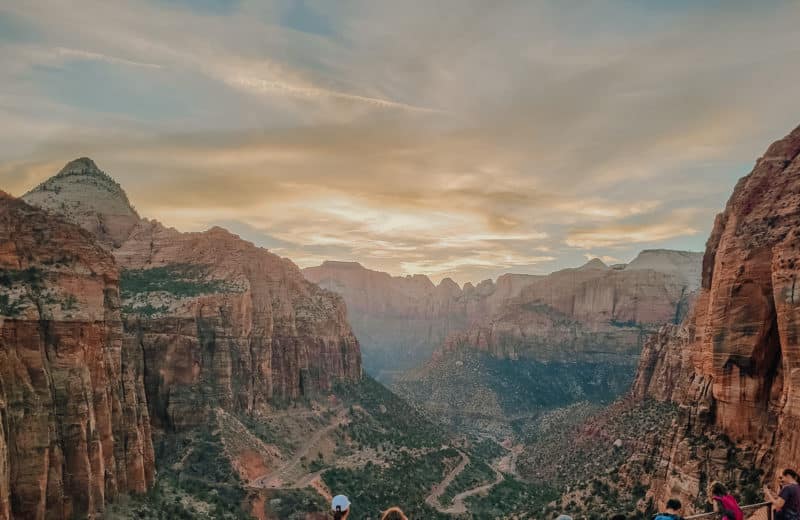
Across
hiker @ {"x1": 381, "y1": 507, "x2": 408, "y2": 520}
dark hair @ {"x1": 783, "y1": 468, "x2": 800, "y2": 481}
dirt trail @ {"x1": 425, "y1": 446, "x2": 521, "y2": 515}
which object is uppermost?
dark hair @ {"x1": 783, "y1": 468, "x2": 800, "y2": 481}

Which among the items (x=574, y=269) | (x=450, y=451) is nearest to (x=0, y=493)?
(x=450, y=451)

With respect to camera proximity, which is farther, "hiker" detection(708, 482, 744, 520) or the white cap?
"hiker" detection(708, 482, 744, 520)

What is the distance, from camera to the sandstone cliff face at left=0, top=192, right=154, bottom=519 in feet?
119

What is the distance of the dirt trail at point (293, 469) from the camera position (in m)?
66.6

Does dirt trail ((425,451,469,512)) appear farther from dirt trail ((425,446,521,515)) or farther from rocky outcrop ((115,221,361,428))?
rocky outcrop ((115,221,361,428))

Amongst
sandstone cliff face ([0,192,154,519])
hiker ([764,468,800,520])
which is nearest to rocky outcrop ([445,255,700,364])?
sandstone cliff face ([0,192,154,519])

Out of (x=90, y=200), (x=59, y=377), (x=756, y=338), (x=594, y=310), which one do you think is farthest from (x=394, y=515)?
(x=594, y=310)

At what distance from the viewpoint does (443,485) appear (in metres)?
80.2

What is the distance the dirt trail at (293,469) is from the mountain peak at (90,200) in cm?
3749

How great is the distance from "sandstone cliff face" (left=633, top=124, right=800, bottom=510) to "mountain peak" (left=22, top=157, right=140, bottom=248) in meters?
73.9

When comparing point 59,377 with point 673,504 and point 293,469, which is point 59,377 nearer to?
point 673,504

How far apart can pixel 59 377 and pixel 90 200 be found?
53.7 m

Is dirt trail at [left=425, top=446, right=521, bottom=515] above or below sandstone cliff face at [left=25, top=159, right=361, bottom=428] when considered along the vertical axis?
below

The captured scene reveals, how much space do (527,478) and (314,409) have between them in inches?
1268
